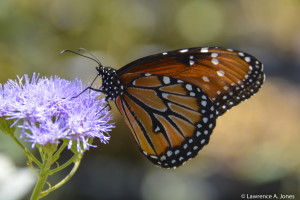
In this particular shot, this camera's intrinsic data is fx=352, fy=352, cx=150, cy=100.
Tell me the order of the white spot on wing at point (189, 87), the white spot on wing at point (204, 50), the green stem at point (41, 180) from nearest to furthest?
the green stem at point (41, 180), the white spot on wing at point (204, 50), the white spot on wing at point (189, 87)

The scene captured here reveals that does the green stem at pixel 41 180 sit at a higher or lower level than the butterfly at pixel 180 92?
lower

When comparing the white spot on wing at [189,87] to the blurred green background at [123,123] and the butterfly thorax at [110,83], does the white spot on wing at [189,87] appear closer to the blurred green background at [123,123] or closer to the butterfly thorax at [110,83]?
the butterfly thorax at [110,83]

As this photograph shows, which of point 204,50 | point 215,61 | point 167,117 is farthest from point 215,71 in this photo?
point 167,117

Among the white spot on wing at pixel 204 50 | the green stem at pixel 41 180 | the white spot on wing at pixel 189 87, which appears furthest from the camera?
the white spot on wing at pixel 189 87

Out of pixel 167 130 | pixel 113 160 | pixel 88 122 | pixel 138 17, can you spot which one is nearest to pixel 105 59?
pixel 138 17

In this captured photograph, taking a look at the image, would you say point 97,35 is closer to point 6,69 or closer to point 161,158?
point 6,69

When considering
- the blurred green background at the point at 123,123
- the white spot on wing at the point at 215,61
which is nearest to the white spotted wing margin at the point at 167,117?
the white spot on wing at the point at 215,61

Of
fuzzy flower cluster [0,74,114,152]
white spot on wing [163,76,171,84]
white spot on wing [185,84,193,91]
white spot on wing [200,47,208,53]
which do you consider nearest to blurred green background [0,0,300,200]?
fuzzy flower cluster [0,74,114,152]

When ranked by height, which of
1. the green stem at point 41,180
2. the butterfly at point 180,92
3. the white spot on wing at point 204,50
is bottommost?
the green stem at point 41,180

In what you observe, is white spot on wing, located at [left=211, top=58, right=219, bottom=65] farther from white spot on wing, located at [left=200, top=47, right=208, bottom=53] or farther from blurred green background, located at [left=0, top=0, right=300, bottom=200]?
blurred green background, located at [left=0, top=0, right=300, bottom=200]

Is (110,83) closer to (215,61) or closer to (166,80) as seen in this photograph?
(166,80)
